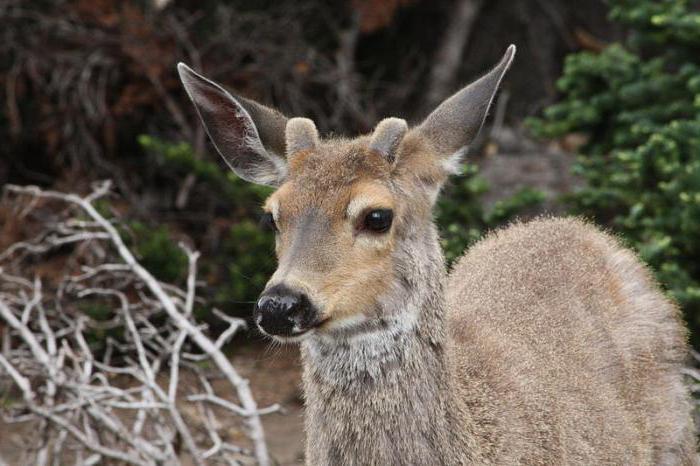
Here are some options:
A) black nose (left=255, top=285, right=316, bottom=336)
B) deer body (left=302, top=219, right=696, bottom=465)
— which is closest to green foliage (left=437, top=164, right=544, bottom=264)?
deer body (left=302, top=219, right=696, bottom=465)

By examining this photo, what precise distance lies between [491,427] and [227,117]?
5.09ft

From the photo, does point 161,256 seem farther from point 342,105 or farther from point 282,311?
point 282,311

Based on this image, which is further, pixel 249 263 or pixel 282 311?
pixel 249 263

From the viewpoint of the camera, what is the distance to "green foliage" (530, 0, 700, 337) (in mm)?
6133

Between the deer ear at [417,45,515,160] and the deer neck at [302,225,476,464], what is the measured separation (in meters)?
0.48

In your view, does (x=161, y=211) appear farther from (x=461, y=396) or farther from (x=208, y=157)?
(x=461, y=396)

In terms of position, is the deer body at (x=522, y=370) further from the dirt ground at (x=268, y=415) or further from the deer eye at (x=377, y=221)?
the dirt ground at (x=268, y=415)

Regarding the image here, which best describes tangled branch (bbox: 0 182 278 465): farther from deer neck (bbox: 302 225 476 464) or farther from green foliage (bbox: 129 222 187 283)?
deer neck (bbox: 302 225 476 464)

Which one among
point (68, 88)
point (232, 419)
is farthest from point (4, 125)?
point (232, 419)

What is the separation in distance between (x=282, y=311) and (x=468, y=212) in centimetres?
347

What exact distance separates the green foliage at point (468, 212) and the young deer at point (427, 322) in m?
1.26

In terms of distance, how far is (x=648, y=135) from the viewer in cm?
675

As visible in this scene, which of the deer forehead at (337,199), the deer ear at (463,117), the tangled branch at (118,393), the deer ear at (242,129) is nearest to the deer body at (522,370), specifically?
the deer forehead at (337,199)

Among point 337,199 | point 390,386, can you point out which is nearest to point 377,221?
point 337,199
